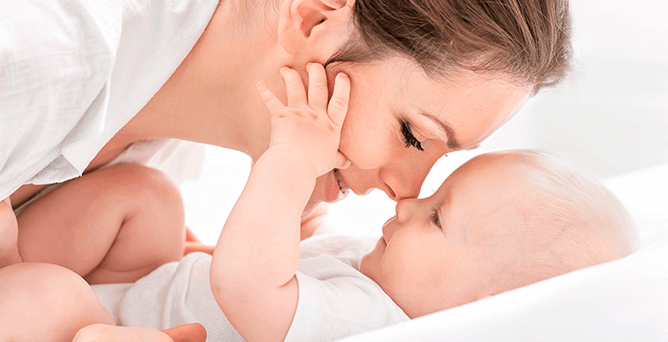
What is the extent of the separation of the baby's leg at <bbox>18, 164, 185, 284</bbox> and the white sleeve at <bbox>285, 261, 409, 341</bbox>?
1.27ft

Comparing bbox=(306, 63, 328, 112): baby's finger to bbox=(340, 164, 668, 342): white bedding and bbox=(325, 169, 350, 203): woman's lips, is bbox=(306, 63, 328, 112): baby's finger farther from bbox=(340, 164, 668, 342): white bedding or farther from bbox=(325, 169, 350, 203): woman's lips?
bbox=(340, 164, 668, 342): white bedding

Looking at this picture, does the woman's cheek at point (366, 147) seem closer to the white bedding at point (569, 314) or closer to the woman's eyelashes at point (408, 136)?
the woman's eyelashes at point (408, 136)

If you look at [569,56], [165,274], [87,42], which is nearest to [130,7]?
[87,42]

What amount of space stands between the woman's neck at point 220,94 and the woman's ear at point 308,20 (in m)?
0.08

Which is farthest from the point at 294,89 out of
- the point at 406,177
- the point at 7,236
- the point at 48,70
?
the point at 7,236

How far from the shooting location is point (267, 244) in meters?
0.92

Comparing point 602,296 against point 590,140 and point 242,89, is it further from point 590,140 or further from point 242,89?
point 590,140

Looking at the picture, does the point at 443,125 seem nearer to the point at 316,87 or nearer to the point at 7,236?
the point at 316,87

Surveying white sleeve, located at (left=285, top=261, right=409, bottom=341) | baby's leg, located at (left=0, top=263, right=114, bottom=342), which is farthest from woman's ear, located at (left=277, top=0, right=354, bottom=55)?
baby's leg, located at (left=0, top=263, right=114, bottom=342)

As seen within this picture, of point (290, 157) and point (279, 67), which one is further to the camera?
point (279, 67)

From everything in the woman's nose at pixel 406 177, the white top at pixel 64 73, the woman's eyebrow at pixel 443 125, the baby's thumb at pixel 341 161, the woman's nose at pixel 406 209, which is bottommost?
the woman's nose at pixel 406 209

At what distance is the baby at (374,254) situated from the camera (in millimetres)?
929

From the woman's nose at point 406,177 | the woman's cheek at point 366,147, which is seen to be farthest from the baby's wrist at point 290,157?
the woman's nose at point 406,177

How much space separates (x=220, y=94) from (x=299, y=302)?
49cm
